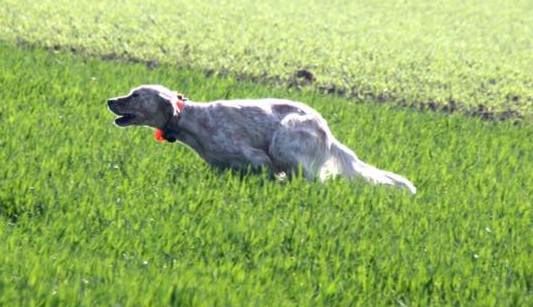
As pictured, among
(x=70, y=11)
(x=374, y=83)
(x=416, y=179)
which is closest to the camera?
(x=416, y=179)

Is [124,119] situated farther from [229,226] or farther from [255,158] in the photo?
[229,226]

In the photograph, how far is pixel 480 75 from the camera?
67.5ft

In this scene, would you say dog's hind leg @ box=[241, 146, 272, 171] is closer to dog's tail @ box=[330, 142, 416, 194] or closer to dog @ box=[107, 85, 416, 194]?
dog @ box=[107, 85, 416, 194]

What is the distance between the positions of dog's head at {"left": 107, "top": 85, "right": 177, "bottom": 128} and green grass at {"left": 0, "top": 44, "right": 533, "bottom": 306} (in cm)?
33

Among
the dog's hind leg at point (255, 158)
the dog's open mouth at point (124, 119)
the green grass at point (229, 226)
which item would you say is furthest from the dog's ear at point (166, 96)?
the dog's hind leg at point (255, 158)

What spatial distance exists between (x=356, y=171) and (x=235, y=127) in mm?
1047

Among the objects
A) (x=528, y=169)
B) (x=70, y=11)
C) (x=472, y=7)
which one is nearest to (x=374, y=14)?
(x=472, y=7)

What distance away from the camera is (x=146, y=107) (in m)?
9.73

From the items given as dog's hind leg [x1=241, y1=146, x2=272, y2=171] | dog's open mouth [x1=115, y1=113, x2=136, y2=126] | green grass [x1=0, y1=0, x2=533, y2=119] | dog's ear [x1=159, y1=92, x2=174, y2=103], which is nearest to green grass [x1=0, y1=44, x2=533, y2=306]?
dog's hind leg [x1=241, y1=146, x2=272, y2=171]

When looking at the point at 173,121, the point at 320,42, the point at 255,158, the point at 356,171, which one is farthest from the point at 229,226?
the point at 320,42

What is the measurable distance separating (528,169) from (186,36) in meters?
9.87

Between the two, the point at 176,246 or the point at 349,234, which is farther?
the point at 349,234

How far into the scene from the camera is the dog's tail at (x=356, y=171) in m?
10.2

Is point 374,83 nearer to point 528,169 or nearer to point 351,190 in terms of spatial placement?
point 528,169
